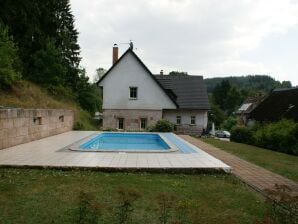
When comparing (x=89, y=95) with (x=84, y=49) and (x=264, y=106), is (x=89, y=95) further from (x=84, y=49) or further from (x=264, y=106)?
(x=264, y=106)

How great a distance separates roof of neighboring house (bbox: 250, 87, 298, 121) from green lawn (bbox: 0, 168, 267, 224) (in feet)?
58.6

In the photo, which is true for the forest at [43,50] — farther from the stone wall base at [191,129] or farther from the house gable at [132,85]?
the stone wall base at [191,129]

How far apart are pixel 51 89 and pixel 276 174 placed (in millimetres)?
26169

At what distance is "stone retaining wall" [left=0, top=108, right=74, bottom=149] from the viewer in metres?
12.4

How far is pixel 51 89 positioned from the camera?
3175 centimetres

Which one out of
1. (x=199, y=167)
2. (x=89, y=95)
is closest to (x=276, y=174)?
(x=199, y=167)

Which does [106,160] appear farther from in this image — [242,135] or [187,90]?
[187,90]

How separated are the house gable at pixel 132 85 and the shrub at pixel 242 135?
1074 centimetres

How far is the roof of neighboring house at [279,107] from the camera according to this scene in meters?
24.8

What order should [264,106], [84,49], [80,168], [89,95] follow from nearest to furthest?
[80,168], [264,106], [89,95], [84,49]

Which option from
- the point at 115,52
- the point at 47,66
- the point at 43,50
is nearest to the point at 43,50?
the point at 43,50

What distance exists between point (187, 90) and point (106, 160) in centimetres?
2622

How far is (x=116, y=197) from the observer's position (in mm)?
6391

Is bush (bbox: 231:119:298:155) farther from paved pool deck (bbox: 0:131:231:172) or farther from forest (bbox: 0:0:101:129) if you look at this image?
forest (bbox: 0:0:101:129)
